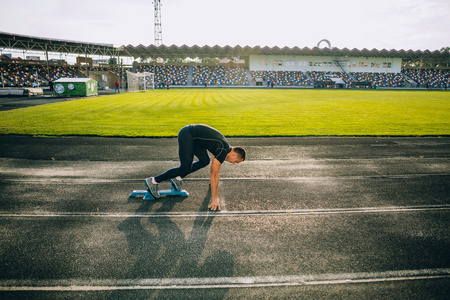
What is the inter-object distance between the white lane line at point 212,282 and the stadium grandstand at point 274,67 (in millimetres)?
52882

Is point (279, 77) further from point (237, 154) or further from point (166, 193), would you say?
point (237, 154)

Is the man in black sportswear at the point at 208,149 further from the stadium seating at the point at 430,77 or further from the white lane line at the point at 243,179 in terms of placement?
the stadium seating at the point at 430,77

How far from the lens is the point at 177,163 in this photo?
8617mm

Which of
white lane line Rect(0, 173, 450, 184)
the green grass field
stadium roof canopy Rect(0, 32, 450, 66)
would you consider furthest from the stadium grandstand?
white lane line Rect(0, 173, 450, 184)

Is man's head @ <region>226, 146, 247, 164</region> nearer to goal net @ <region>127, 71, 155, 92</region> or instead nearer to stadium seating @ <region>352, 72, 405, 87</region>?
goal net @ <region>127, 71, 155, 92</region>

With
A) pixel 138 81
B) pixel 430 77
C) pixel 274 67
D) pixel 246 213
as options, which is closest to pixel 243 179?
pixel 246 213

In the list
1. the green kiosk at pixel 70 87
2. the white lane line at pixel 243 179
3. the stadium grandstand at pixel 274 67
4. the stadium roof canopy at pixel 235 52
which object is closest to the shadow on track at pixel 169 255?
the white lane line at pixel 243 179

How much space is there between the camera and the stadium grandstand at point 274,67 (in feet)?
185

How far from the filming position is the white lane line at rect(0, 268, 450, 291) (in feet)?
11.3

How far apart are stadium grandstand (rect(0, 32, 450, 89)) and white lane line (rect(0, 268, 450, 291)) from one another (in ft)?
173

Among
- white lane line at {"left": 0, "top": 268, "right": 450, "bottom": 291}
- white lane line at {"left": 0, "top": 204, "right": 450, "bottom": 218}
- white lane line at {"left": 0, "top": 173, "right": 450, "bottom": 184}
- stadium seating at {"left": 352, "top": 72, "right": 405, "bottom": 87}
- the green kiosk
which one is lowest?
white lane line at {"left": 0, "top": 268, "right": 450, "bottom": 291}

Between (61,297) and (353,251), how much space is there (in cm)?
436

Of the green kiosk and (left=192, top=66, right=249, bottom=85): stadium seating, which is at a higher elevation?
(left=192, top=66, right=249, bottom=85): stadium seating

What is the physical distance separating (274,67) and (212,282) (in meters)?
66.1
